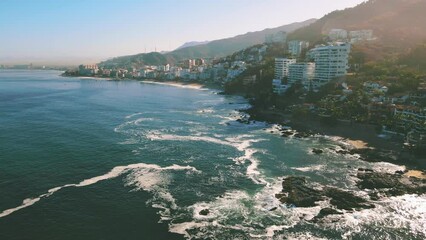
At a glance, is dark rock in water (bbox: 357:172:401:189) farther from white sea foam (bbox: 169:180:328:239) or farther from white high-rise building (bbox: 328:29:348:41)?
white high-rise building (bbox: 328:29:348:41)

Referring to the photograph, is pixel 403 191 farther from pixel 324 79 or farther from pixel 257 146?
pixel 324 79

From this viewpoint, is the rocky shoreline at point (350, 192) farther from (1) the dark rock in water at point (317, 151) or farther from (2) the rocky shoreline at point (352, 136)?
(1) the dark rock in water at point (317, 151)

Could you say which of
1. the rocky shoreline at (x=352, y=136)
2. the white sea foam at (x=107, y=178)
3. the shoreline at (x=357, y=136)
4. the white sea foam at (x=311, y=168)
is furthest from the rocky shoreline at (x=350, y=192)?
the white sea foam at (x=107, y=178)

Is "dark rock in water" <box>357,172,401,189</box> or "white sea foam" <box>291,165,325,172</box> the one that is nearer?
"dark rock in water" <box>357,172,401,189</box>

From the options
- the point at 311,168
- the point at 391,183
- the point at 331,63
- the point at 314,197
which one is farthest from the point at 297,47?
the point at 314,197

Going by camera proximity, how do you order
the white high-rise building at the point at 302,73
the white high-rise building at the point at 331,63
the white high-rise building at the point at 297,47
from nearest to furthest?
the white high-rise building at the point at 331,63 → the white high-rise building at the point at 302,73 → the white high-rise building at the point at 297,47

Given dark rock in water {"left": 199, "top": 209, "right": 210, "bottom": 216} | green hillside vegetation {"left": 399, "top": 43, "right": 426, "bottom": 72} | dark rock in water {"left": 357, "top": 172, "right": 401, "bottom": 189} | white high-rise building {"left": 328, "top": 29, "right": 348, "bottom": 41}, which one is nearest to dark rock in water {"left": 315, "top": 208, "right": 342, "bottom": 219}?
dark rock in water {"left": 357, "top": 172, "right": 401, "bottom": 189}

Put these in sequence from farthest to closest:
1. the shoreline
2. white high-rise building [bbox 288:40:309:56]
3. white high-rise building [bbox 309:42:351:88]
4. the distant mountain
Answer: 1. white high-rise building [bbox 288:40:309:56]
2. the distant mountain
3. white high-rise building [bbox 309:42:351:88]
4. the shoreline
